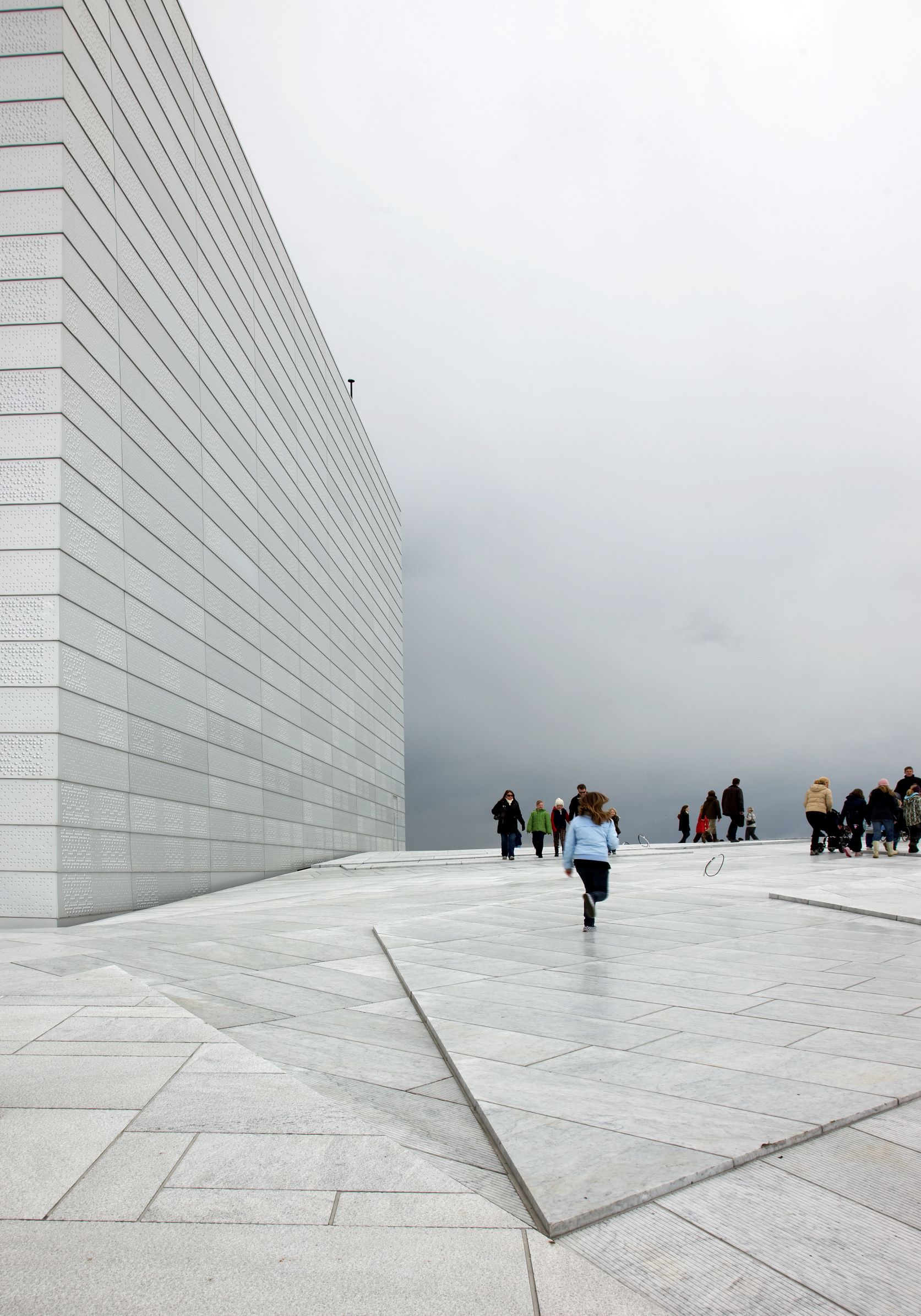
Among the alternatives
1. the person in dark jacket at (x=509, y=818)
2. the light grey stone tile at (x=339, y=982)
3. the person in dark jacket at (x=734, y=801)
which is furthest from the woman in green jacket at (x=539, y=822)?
the light grey stone tile at (x=339, y=982)

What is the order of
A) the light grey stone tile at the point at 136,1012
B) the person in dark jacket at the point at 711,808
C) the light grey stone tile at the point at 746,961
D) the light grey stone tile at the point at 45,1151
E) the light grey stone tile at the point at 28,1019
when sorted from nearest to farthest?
the light grey stone tile at the point at 45,1151
the light grey stone tile at the point at 28,1019
the light grey stone tile at the point at 136,1012
the light grey stone tile at the point at 746,961
the person in dark jacket at the point at 711,808

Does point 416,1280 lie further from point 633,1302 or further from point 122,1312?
point 122,1312

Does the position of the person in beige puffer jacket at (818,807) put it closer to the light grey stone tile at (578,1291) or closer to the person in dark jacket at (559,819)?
the person in dark jacket at (559,819)

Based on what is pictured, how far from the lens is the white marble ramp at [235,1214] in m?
2.88

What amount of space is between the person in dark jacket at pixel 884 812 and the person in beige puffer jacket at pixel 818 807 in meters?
0.87

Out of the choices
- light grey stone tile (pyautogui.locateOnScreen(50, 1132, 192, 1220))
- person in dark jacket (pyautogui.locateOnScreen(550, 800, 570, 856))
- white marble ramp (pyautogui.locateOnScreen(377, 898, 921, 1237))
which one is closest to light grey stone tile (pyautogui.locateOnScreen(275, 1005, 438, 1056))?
white marble ramp (pyautogui.locateOnScreen(377, 898, 921, 1237))

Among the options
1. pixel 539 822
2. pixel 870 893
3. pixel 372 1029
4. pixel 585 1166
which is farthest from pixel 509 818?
pixel 585 1166

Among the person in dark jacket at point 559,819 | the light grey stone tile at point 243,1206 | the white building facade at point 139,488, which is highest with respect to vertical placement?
the white building facade at point 139,488

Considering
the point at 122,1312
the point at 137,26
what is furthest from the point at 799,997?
the point at 137,26

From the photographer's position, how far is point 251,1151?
4.09 metres

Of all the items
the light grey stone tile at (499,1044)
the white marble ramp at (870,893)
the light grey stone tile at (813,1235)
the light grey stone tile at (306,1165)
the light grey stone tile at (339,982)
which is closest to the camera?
the light grey stone tile at (813,1235)

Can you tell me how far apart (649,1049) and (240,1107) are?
7.59 ft

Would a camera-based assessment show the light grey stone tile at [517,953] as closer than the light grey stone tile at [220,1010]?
No

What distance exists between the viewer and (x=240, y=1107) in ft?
15.4
